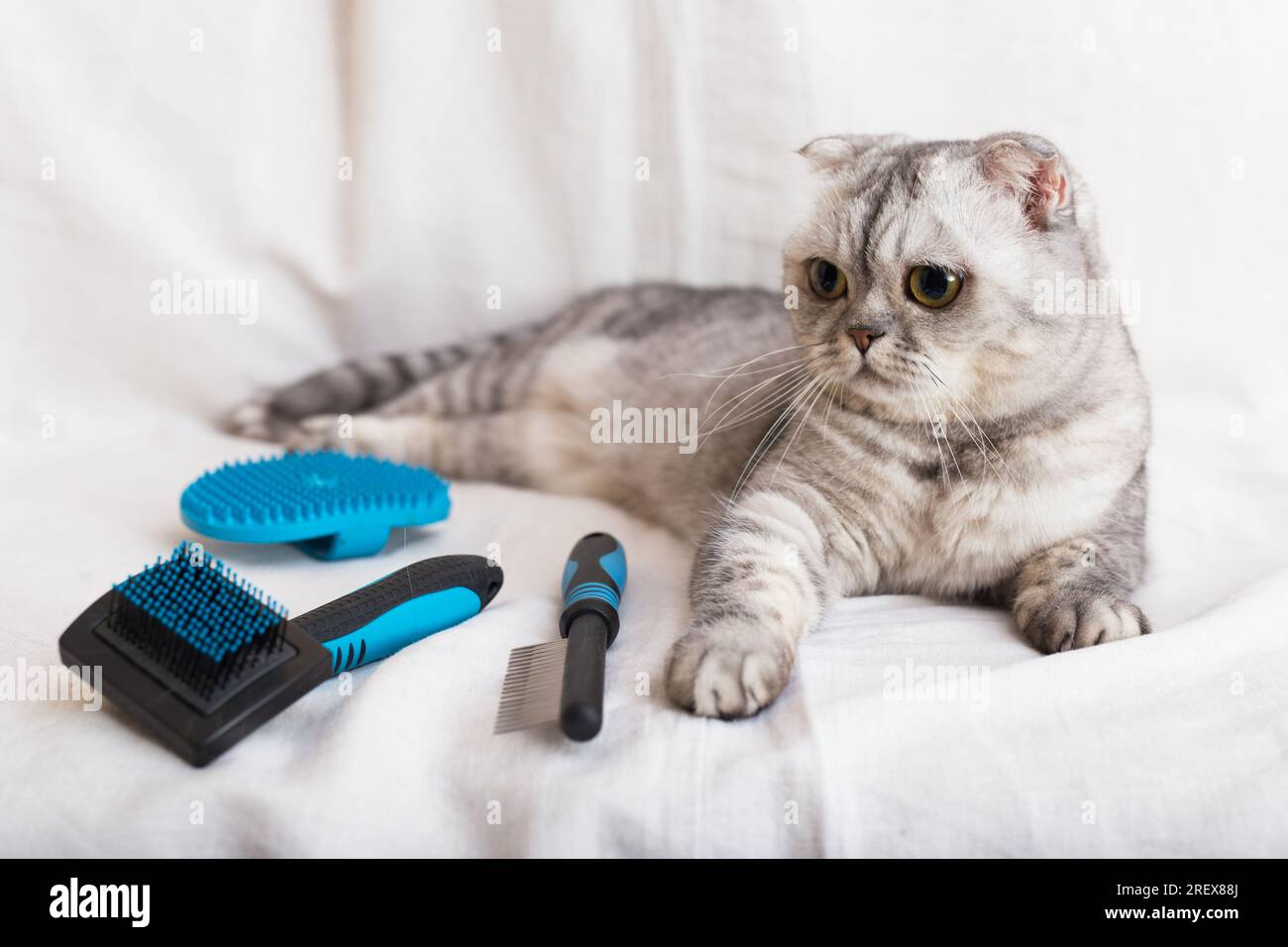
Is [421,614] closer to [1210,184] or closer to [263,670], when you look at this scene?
[263,670]

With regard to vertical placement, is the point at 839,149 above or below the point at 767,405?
above

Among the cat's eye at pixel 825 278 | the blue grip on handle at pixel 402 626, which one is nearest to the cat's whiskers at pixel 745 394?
the cat's eye at pixel 825 278

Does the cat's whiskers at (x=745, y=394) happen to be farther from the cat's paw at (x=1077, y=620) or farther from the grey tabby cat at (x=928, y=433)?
the cat's paw at (x=1077, y=620)

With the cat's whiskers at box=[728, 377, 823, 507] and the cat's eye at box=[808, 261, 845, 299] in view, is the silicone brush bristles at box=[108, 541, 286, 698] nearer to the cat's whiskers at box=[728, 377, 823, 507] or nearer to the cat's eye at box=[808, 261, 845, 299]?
the cat's whiskers at box=[728, 377, 823, 507]

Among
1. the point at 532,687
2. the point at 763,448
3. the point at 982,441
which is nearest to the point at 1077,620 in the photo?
the point at 982,441

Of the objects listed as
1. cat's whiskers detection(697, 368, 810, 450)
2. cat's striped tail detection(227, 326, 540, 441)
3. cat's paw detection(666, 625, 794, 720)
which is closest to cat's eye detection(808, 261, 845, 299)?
cat's whiskers detection(697, 368, 810, 450)

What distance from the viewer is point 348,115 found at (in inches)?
88.0

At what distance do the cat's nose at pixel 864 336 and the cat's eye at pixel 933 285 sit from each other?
0.07 meters

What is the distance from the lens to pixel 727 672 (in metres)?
1.13

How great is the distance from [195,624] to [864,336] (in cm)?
89

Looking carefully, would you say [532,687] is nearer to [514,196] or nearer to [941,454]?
[941,454]

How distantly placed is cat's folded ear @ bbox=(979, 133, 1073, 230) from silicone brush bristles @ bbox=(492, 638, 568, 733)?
84 cm

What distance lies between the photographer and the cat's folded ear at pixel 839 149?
160cm

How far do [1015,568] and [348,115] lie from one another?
1.65m
